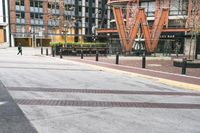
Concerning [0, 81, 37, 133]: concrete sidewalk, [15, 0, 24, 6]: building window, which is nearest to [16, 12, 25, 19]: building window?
[15, 0, 24, 6]: building window

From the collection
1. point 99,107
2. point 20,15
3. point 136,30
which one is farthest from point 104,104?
point 20,15

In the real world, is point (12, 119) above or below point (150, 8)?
below

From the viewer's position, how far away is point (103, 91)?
33.2 feet

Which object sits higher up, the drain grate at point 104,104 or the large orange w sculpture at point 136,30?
the large orange w sculpture at point 136,30

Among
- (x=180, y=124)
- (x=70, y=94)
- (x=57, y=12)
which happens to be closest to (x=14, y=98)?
(x=70, y=94)

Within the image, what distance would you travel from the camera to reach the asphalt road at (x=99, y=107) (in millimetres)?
5949

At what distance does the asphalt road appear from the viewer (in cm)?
595

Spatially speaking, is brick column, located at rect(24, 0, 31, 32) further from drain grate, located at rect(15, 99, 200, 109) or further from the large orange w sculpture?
drain grate, located at rect(15, 99, 200, 109)

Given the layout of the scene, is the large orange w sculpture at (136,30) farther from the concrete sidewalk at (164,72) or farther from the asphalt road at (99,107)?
the asphalt road at (99,107)

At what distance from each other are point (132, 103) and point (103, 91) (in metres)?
2.02

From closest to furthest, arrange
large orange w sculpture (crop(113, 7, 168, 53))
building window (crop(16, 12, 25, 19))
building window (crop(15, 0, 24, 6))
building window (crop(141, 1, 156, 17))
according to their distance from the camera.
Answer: large orange w sculpture (crop(113, 7, 168, 53)), building window (crop(141, 1, 156, 17)), building window (crop(15, 0, 24, 6)), building window (crop(16, 12, 25, 19))

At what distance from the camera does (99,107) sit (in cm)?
767

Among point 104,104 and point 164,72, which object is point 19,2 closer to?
point 164,72

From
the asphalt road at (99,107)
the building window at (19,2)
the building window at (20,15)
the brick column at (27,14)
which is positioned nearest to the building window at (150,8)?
the brick column at (27,14)
